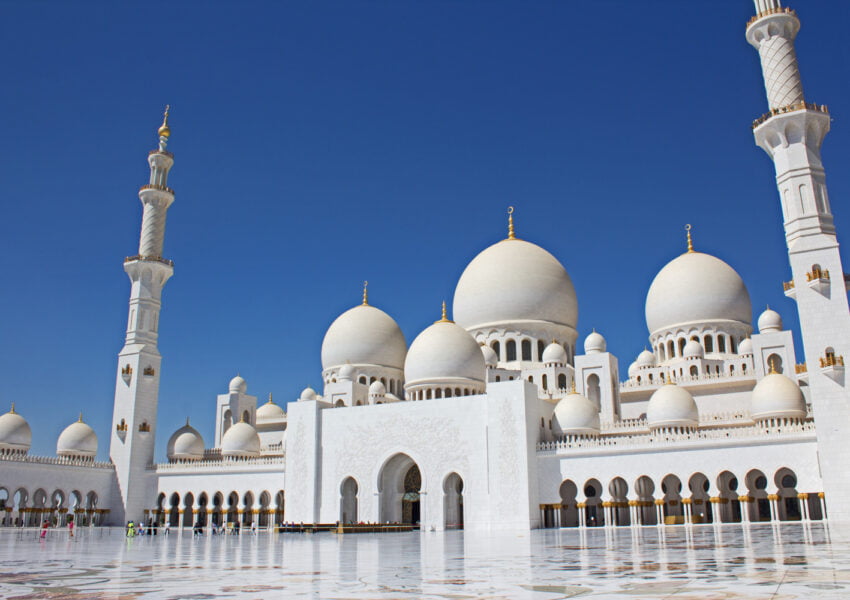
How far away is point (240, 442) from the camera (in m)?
29.6

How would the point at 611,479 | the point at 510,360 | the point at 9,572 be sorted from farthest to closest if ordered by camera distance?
the point at 510,360 → the point at 611,479 → the point at 9,572

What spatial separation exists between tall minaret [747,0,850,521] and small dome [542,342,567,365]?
373 inches

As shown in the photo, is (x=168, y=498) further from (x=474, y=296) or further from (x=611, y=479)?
(x=611, y=479)

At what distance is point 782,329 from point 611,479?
36.5 ft

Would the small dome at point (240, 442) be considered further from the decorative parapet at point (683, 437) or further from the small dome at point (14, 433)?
the decorative parapet at point (683, 437)

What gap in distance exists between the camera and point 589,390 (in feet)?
88.3

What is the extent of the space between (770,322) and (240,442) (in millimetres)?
21159

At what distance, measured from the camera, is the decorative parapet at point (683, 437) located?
2036 cm

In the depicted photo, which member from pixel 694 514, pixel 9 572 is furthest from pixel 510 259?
pixel 9 572

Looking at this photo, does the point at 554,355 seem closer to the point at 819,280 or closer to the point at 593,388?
the point at 593,388

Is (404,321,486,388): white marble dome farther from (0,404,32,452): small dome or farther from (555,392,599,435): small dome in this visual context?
(0,404,32,452): small dome

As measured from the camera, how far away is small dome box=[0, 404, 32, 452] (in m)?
28.6

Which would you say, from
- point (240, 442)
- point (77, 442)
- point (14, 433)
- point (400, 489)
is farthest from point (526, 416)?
point (14, 433)

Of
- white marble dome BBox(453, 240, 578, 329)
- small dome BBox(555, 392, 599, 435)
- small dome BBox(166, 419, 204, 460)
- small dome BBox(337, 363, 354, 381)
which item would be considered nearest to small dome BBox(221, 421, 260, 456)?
small dome BBox(166, 419, 204, 460)
